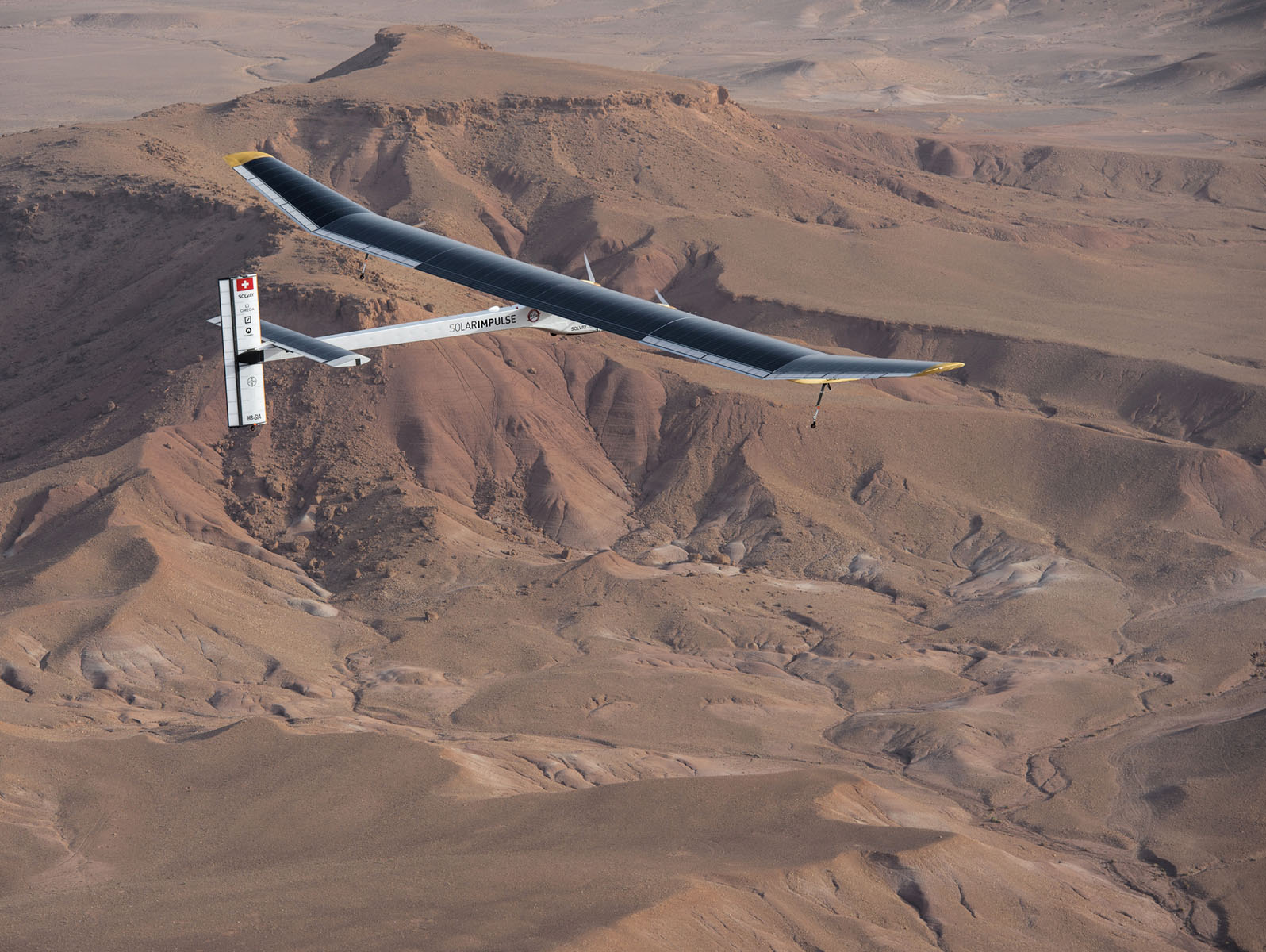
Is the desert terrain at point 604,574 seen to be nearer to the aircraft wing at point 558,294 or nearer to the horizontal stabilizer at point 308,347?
the horizontal stabilizer at point 308,347

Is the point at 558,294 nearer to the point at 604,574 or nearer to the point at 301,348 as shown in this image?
the point at 301,348

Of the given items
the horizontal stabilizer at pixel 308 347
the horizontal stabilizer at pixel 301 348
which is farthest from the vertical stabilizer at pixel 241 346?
the horizontal stabilizer at pixel 308 347

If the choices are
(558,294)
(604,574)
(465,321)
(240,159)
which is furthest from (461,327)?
(604,574)

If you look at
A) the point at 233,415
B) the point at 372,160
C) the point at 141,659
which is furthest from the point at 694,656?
the point at 372,160

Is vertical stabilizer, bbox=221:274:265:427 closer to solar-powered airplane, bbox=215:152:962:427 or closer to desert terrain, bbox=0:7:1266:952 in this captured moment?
solar-powered airplane, bbox=215:152:962:427

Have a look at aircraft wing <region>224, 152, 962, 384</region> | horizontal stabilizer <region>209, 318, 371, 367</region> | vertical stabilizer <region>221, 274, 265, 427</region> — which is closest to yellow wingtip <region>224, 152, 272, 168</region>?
aircraft wing <region>224, 152, 962, 384</region>
